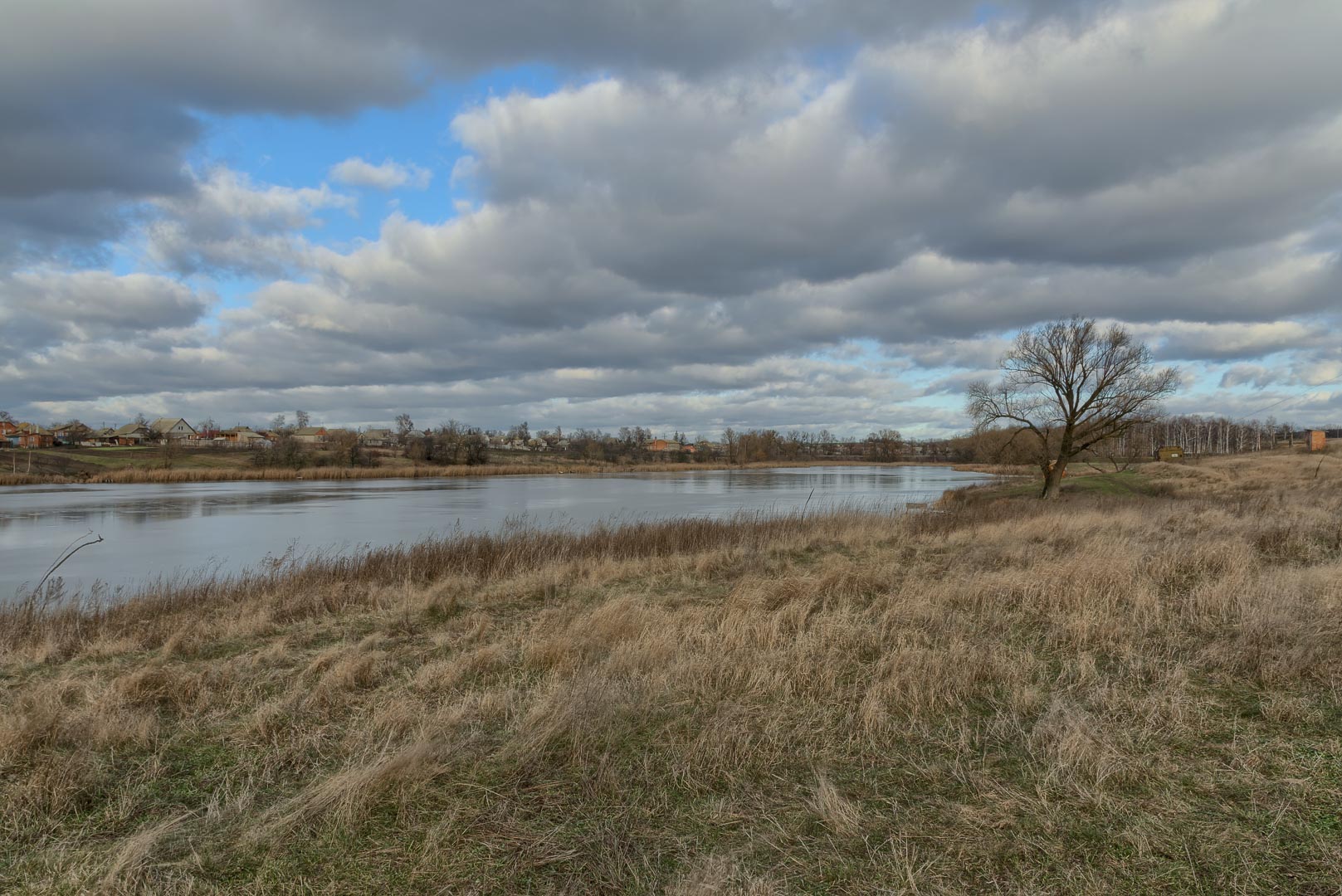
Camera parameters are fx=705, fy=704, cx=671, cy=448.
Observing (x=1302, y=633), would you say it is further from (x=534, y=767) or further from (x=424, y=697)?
(x=424, y=697)

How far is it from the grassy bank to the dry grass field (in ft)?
182

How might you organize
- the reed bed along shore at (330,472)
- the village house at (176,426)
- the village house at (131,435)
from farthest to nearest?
the village house at (176,426)
the village house at (131,435)
the reed bed along shore at (330,472)

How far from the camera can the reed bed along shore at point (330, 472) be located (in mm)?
52031

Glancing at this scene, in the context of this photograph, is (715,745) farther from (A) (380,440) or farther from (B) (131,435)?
(B) (131,435)

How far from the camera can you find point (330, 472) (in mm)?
61781

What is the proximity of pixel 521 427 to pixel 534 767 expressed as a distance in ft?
415

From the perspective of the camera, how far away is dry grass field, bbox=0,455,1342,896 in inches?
113

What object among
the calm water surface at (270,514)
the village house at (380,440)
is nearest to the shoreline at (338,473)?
the calm water surface at (270,514)

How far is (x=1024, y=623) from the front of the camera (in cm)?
673

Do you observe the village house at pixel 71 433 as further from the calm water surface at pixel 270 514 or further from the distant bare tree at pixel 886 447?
the distant bare tree at pixel 886 447

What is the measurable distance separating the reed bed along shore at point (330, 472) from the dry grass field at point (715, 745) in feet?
181

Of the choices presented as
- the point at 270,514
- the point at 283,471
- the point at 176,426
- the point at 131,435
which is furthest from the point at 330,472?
the point at 176,426

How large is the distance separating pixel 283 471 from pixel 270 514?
37533 millimetres

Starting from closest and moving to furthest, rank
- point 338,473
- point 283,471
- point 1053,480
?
1. point 1053,480
2. point 338,473
3. point 283,471
